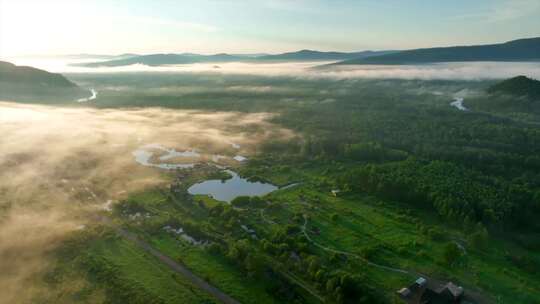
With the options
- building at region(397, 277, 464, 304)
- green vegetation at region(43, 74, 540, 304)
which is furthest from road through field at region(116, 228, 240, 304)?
building at region(397, 277, 464, 304)

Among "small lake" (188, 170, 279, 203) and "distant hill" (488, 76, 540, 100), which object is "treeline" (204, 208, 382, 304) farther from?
"distant hill" (488, 76, 540, 100)

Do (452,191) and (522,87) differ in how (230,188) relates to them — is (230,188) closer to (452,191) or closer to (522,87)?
(452,191)

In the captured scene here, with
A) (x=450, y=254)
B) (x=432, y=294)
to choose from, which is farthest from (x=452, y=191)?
(x=432, y=294)

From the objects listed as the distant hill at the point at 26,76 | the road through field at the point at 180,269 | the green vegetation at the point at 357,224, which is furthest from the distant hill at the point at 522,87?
the distant hill at the point at 26,76

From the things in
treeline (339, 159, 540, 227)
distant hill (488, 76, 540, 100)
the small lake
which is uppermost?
distant hill (488, 76, 540, 100)

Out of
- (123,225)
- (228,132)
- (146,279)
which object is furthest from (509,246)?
(228,132)

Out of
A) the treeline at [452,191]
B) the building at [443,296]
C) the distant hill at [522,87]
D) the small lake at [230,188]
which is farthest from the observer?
the distant hill at [522,87]

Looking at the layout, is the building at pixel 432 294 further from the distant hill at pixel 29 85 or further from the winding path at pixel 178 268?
the distant hill at pixel 29 85
